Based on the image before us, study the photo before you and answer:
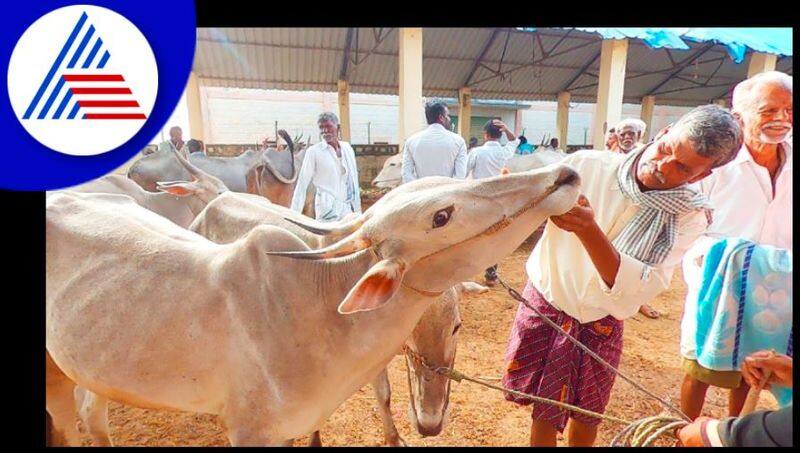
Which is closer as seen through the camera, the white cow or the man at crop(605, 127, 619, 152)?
the white cow

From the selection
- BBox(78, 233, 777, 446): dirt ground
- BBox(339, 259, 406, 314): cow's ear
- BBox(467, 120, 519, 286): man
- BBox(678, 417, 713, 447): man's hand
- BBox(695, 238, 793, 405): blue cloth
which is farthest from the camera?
BBox(467, 120, 519, 286): man

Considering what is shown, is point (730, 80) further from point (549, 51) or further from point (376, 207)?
point (376, 207)

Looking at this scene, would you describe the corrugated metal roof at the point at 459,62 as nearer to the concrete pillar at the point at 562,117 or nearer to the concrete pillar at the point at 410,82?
the concrete pillar at the point at 562,117

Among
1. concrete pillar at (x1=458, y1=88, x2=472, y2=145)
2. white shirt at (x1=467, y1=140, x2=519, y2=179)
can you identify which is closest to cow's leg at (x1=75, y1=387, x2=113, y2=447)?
white shirt at (x1=467, y1=140, x2=519, y2=179)

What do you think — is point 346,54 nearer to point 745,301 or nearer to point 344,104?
point 344,104

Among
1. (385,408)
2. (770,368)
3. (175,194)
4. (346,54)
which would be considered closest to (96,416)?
(385,408)

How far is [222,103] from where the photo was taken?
22.0 meters

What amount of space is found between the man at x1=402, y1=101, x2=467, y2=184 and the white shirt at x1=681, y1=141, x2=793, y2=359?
10.7 ft

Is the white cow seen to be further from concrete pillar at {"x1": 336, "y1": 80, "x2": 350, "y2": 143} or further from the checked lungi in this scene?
concrete pillar at {"x1": 336, "y1": 80, "x2": 350, "y2": 143}

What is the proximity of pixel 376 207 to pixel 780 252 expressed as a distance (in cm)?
189

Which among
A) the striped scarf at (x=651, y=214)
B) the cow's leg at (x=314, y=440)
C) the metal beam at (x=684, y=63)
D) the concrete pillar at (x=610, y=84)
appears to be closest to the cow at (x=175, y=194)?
the cow's leg at (x=314, y=440)

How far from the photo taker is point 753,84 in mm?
2141

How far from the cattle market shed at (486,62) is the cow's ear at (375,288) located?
24.1 ft

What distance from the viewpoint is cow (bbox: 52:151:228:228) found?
4359 mm
